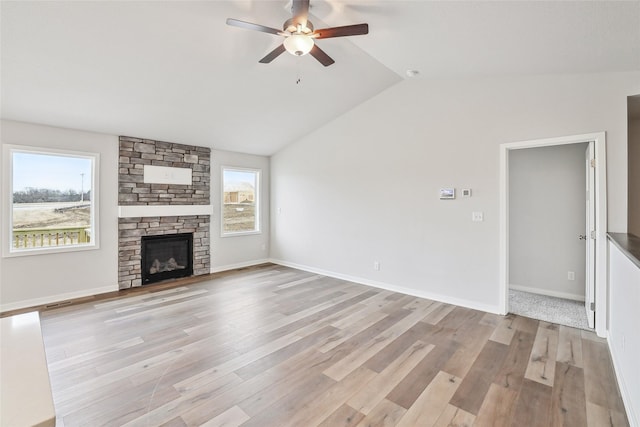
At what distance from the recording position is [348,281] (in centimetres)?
527

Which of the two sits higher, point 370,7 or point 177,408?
point 370,7

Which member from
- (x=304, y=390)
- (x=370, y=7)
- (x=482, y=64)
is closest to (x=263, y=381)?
(x=304, y=390)

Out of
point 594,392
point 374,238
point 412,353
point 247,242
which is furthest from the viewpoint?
point 247,242

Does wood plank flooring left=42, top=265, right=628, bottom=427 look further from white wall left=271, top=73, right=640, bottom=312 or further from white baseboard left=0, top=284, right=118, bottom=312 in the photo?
white wall left=271, top=73, right=640, bottom=312

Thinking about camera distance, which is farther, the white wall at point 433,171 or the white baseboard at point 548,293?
the white baseboard at point 548,293

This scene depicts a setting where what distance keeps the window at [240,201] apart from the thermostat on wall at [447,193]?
158 inches

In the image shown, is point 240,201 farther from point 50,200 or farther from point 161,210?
point 50,200

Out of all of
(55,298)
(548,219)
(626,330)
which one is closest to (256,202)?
(55,298)

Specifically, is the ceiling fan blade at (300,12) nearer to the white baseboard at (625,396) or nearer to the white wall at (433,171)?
the white wall at (433,171)

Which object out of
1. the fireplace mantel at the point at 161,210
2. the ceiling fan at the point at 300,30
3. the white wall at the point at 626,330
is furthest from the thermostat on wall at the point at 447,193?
the fireplace mantel at the point at 161,210

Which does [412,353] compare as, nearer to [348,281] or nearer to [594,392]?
[594,392]

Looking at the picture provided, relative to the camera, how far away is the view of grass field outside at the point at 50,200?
394 cm

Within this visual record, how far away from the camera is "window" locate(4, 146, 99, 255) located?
3.91 metres

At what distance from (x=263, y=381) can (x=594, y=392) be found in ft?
8.26
